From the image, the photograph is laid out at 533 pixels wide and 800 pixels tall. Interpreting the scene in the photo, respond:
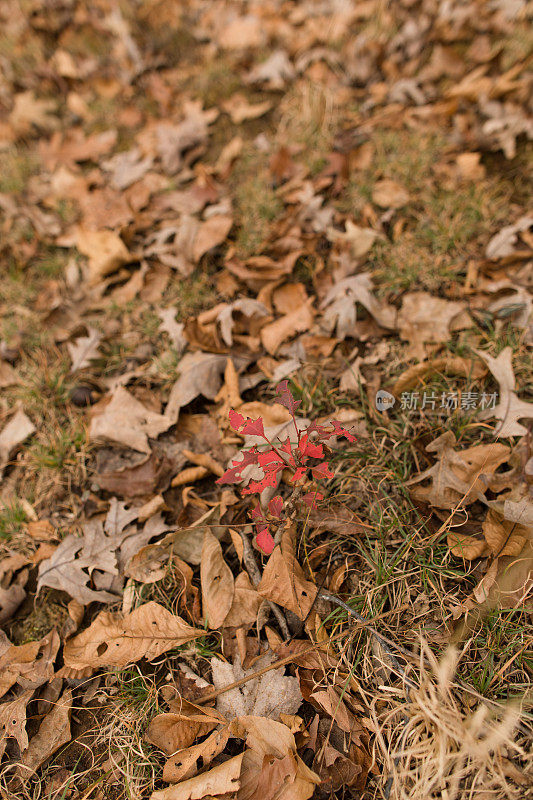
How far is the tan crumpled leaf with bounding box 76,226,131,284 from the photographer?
263 centimetres

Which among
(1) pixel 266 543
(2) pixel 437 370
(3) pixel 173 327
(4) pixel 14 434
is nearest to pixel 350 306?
(2) pixel 437 370

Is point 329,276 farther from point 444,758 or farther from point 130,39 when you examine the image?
point 130,39

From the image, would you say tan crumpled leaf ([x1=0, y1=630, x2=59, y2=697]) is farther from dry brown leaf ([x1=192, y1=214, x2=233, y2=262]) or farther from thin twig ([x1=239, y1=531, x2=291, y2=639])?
dry brown leaf ([x1=192, y1=214, x2=233, y2=262])

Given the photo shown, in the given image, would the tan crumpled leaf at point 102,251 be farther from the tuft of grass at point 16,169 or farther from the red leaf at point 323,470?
the red leaf at point 323,470

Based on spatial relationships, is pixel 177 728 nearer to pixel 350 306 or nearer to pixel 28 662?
pixel 28 662

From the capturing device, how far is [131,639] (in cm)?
157

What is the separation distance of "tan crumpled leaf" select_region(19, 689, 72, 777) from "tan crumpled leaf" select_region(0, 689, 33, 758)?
0.04 meters

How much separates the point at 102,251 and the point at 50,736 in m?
2.22

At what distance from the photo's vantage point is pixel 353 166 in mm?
2744

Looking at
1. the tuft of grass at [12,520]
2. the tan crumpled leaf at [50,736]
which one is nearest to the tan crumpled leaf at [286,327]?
the tuft of grass at [12,520]

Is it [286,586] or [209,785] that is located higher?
[286,586]

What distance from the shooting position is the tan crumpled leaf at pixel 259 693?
143 centimetres

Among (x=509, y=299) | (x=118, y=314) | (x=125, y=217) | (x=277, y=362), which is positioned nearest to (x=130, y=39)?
(x=125, y=217)

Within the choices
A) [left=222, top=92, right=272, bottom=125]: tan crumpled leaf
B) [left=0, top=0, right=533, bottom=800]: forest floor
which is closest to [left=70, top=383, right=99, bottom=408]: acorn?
[left=0, top=0, right=533, bottom=800]: forest floor
